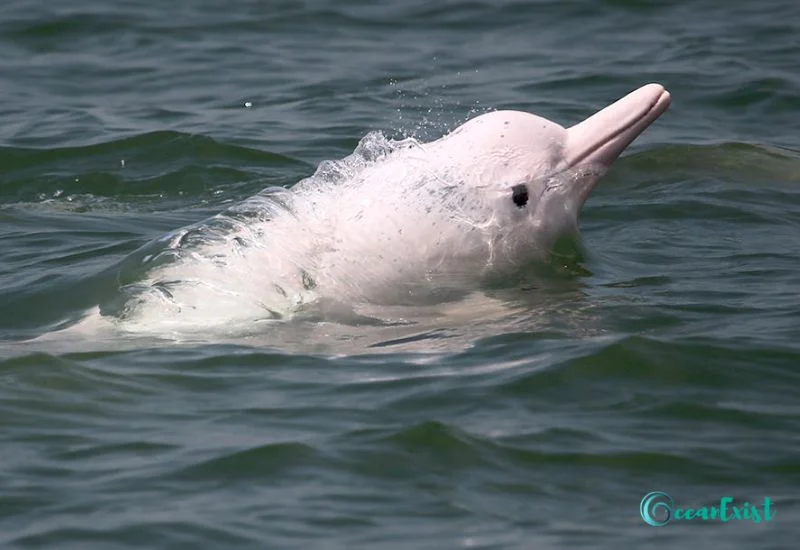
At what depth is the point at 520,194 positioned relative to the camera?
10461 mm

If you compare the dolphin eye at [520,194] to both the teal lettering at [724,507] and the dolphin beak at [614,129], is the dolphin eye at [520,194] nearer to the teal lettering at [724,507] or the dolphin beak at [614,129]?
the dolphin beak at [614,129]

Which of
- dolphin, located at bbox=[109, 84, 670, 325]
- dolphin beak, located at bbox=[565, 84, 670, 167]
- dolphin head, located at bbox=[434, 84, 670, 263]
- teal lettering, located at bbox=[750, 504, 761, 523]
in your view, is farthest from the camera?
dolphin beak, located at bbox=[565, 84, 670, 167]

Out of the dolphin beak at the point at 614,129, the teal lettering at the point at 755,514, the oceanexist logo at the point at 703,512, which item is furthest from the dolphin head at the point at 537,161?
the teal lettering at the point at 755,514

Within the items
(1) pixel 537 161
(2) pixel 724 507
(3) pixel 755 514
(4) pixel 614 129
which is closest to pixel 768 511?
(3) pixel 755 514

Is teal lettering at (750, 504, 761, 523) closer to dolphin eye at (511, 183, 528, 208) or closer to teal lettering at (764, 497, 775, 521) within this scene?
teal lettering at (764, 497, 775, 521)

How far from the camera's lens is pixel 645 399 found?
322 inches

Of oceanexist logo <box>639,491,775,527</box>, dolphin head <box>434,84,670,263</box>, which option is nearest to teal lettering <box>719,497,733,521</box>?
oceanexist logo <box>639,491,775,527</box>

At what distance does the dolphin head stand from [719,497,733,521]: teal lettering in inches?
150

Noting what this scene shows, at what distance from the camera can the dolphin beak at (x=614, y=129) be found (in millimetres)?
10602

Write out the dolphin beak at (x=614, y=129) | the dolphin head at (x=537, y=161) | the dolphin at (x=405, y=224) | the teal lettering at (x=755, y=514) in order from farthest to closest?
the dolphin beak at (x=614, y=129) < the dolphin head at (x=537, y=161) < the dolphin at (x=405, y=224) < the teal lettering at (x=755, y=514)

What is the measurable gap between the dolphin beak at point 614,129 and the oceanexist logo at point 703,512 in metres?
4.10

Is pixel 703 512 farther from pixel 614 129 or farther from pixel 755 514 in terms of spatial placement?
pixel 614 129

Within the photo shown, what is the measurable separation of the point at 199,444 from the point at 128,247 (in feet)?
14.8

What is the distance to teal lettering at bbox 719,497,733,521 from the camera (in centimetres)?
674
